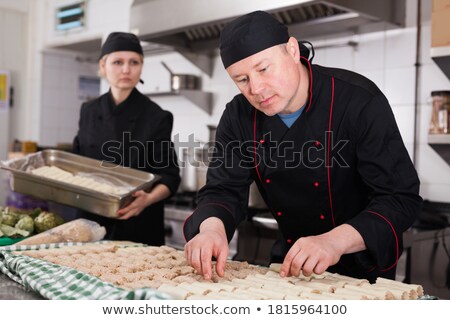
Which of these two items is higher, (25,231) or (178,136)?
(178,136)

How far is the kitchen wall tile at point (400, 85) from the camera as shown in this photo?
3.04m

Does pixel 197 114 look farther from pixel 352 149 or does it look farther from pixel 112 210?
pixel 352 149

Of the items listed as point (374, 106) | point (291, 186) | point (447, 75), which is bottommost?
point (291, 186)

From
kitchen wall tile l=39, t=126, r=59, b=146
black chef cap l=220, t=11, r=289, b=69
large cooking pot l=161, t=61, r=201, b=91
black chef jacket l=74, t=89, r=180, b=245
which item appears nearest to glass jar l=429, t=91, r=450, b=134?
black chef jacket l=74, t=89, r=180, b=245

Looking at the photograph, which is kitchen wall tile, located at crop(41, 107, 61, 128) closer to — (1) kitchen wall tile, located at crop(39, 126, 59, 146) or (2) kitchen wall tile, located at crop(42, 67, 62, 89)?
(1) kitchen wall tile, located at crop(39, 126, 59, 146)

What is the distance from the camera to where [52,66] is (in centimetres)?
607

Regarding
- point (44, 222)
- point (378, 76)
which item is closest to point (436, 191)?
point (378, 76)

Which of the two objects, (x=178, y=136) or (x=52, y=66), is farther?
(x=52, y=66)

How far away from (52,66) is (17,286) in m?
5.10

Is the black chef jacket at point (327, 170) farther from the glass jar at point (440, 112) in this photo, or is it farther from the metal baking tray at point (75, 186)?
the glass jar at point (440, 112)

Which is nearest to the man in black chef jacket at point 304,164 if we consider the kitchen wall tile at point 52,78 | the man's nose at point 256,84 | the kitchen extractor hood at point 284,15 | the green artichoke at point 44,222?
the man's nose at point 256,84

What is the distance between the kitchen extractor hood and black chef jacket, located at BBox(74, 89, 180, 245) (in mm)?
692
